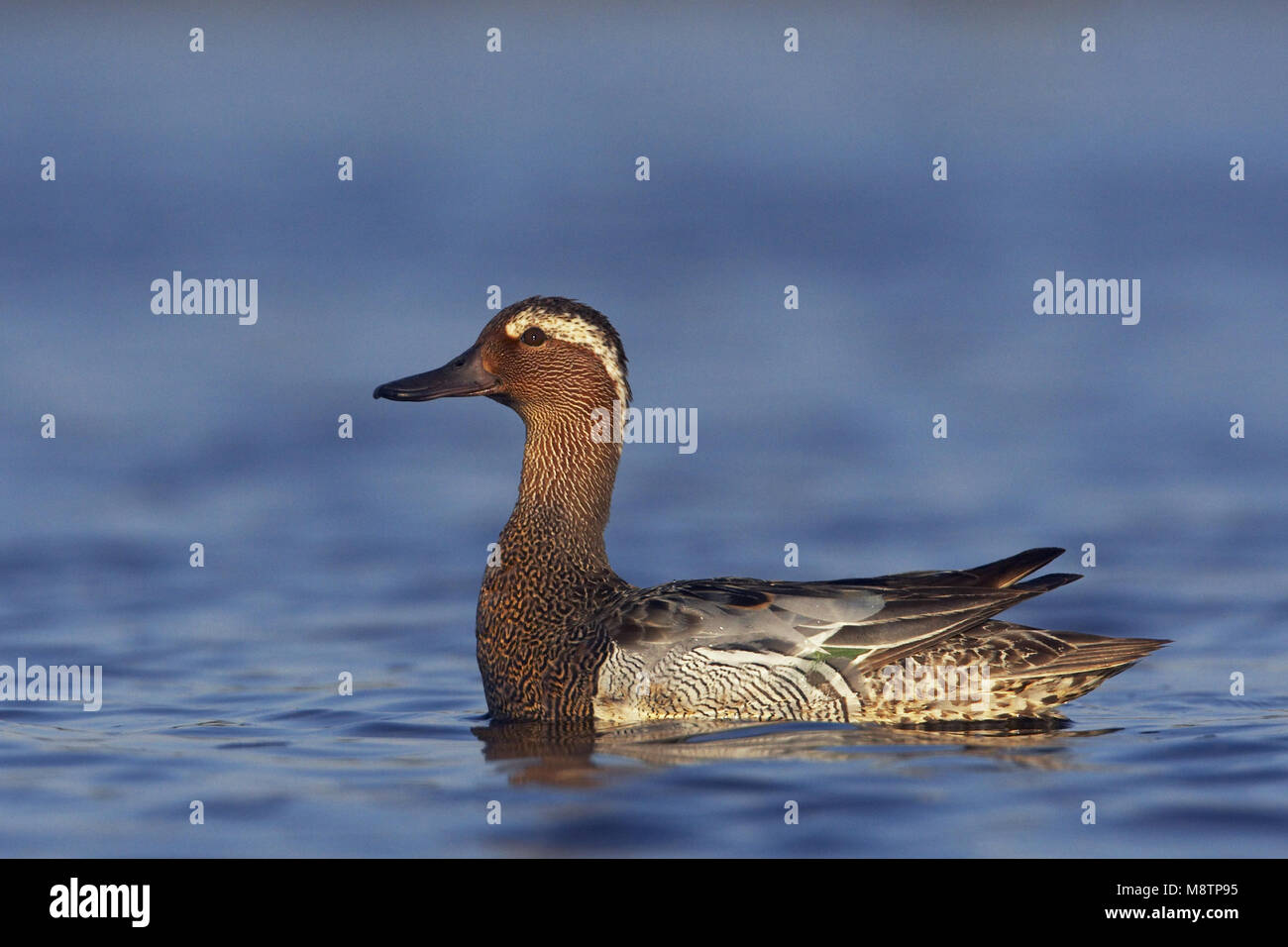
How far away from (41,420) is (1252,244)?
12317 millimetres

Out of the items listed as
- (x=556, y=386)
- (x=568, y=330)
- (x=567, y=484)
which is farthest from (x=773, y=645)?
(x=568, y=330)

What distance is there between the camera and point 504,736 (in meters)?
8.85

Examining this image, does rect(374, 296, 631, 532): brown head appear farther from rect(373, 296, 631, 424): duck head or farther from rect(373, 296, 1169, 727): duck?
rect(373, 296, 1169, 727): duck

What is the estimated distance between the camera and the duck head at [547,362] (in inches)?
383

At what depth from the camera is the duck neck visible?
9.67 meters

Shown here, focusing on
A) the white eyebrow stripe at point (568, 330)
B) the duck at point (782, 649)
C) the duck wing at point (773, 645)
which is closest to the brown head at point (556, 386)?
the white eyebrow stripe at point (568, 330)

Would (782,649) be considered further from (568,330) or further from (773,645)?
(568,330)

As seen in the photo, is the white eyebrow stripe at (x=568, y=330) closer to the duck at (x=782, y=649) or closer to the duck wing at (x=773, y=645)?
the duck at (x=782, y=649)

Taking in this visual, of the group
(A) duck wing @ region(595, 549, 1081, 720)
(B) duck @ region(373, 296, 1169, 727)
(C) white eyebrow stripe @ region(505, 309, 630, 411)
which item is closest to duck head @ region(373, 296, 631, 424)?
(C) white eyebrow stripe @ region(505, 309, 630, 411)

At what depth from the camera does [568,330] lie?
9.70m

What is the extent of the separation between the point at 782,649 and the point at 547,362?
2.03 metres

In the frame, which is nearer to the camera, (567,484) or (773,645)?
(773,645)

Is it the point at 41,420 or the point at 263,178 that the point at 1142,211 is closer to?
the point at 263,178

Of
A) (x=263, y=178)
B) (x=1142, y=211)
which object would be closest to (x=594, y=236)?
(x=263, y=178)
